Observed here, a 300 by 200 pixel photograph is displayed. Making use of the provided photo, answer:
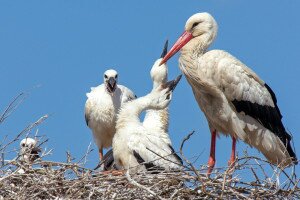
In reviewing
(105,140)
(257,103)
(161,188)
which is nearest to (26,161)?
(161,188)

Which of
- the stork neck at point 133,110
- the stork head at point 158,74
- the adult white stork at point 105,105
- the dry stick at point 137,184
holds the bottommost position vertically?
the dry stick at point 137,184

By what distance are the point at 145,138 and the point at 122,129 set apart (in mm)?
261

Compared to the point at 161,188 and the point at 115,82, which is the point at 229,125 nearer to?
the point at 115,82

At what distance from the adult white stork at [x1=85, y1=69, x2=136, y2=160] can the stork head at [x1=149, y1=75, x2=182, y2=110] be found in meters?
1.79

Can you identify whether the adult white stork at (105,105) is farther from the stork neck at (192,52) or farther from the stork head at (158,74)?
the stork neck at (192,52)

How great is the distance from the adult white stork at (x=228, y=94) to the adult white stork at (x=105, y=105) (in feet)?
4.73

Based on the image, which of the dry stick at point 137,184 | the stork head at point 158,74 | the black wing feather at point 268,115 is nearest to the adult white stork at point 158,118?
the stork head at point 158,74

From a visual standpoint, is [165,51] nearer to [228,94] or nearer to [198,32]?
[198,32]

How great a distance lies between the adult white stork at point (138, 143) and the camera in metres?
11.7

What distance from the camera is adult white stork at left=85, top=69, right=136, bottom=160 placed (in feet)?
46.8

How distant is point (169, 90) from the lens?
488 inches

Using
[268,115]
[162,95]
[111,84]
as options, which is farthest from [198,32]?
[111,84]

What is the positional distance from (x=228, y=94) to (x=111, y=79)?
190 centimetres

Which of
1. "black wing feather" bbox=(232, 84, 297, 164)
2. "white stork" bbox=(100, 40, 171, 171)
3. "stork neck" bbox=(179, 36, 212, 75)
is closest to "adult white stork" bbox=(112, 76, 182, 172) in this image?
"white stork" bbox=(100, 40, 171, 171)
